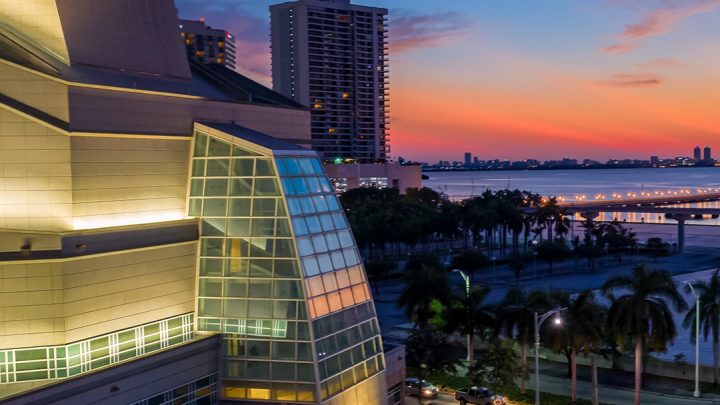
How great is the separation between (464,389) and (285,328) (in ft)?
51.5

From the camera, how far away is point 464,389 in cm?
4491

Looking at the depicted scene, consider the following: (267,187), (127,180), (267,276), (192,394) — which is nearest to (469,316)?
(267,276)

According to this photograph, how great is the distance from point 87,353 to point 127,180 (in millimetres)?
7378

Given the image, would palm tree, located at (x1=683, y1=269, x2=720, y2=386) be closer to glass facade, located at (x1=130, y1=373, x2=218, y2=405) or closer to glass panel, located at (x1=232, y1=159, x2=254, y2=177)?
glass panel, located at (x1=232, y1=159, x2=254, y2=177)

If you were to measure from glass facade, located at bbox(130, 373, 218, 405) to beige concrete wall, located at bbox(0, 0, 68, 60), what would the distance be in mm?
14963

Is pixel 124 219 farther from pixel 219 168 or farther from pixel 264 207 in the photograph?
pixel 264 207

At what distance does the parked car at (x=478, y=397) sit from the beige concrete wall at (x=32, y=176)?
2451cm

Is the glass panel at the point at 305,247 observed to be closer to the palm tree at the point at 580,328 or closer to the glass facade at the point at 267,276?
the glass facade at the point at 267,276

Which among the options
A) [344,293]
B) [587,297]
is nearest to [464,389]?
[587,297]

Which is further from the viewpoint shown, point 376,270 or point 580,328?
point 376,270

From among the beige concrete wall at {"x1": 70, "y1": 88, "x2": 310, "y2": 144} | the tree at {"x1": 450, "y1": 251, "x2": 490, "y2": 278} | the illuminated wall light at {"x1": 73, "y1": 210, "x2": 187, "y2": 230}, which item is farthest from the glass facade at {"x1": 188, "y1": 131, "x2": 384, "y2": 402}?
the tree at {"x1": 450, "y1": 251, "x2": 490, "y2": 278}

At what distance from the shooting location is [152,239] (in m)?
32.8

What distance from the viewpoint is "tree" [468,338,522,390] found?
4291cm

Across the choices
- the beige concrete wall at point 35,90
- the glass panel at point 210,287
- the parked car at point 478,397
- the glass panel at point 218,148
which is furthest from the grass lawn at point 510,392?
the beige concrete wall at point 35,90
